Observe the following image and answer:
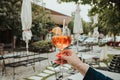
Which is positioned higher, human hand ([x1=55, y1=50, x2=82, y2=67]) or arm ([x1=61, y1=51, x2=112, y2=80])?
human hand ([x1=55, y1=50, x2=82, y2=67])

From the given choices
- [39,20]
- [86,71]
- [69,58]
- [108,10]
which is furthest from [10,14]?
[86,71]

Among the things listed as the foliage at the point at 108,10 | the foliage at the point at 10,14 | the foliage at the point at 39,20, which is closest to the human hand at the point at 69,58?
the foliage at the point at 108,10

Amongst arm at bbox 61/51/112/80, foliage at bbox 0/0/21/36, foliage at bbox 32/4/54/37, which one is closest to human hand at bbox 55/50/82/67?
arm at bbox 61/51/112/80

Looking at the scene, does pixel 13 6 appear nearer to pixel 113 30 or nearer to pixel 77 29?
pixel 77 29

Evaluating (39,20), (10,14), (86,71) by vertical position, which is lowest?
(86,71)

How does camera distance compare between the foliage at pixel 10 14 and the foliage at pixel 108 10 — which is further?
the foliage at pixel 10 14

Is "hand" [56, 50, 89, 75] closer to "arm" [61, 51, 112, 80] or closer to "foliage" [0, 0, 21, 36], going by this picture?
"arm" [61, 51, 112, 80]

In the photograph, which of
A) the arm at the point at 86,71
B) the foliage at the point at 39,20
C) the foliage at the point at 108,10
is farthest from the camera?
the foliage at the point at 39,20

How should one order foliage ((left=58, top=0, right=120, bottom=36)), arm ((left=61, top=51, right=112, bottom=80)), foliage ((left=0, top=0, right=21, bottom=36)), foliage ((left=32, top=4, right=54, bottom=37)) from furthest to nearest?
foliage ((left=32, top=4, right=54, bottom=37)) < foliage ((left=0, top=0, right=21, bottom=36)) < foliage ((left=58, top=0, right=120, bottom=36)) < arm ((left=61, top=51, right=112, bottom=80))

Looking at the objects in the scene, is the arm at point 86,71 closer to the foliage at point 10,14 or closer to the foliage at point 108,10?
the foliage at point 108,10

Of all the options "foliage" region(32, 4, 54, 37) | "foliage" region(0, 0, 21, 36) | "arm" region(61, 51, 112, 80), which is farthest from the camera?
"foliage" region(32, 4, 54, 37)

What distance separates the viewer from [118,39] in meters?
37.3

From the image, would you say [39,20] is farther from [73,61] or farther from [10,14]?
[73,61]

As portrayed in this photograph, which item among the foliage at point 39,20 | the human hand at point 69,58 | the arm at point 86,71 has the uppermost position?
the foliage at point 39,20
